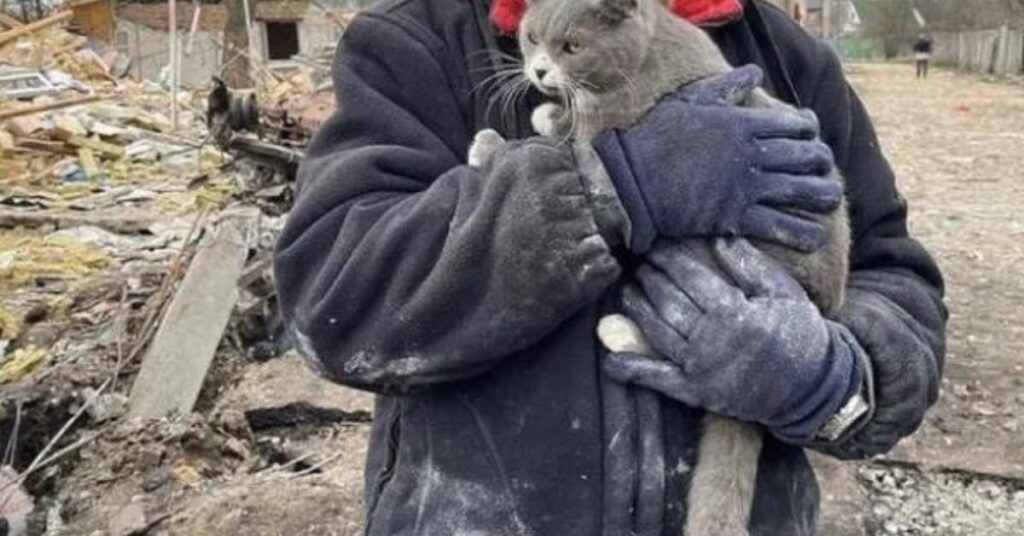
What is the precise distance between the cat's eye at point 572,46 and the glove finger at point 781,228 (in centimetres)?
48

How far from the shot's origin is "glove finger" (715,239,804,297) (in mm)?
1575

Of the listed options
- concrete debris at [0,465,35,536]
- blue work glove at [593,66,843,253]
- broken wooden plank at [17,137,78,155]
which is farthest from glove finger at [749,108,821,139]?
broken wooden plank at [17,137,78,155]

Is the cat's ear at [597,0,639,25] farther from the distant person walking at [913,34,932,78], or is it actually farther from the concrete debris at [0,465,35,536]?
the distant person walking at [913,34,932,78]

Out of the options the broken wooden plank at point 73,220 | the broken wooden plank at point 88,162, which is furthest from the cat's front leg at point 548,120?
the broken wooden plank at point 88,162

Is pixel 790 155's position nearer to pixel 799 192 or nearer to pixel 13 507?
pixel 799 192

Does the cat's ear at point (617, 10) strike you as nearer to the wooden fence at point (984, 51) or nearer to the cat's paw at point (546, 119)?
the cat's paw at point (546, 119)

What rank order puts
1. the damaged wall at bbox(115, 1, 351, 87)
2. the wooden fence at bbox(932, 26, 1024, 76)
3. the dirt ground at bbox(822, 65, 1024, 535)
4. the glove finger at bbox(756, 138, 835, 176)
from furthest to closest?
the wooden fence at bbox(932, 26, 1024, 76), the damaged wall at bbox(115, 1, 351, 87), the dirt ground at bbox(822, 65, 1024, 535), the glove finger at bbox(756, 138, 835, 176)

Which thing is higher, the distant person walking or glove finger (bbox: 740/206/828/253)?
glove finger (bbox: 740/206/828/253)

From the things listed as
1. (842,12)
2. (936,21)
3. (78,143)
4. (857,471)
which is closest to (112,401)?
(857,471)

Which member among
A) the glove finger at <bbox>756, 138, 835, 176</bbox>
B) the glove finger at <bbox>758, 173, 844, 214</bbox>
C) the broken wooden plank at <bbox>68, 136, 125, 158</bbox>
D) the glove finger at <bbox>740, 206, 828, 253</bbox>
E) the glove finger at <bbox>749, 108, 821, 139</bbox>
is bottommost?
the broken wooden plank at <bbox>68, 136, 125, 158</bbox>

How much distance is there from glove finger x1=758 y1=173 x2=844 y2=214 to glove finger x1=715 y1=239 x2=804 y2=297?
7 cm

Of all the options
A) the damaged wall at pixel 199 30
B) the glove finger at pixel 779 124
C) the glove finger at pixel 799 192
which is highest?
the glove finger at pixel 779 124

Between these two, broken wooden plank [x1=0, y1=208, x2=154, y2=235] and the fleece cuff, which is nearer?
the fleece cuff

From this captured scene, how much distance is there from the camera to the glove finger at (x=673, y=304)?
5.12ft
